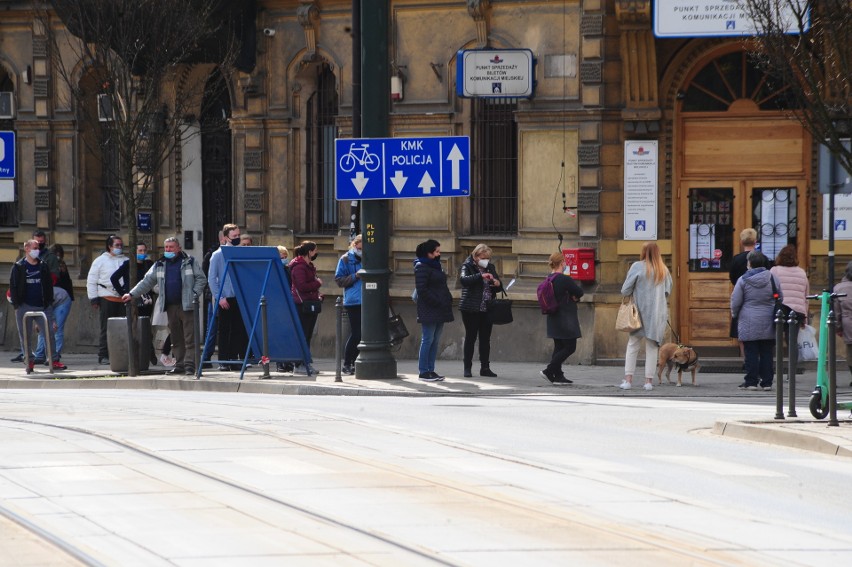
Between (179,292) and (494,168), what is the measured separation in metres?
5.17

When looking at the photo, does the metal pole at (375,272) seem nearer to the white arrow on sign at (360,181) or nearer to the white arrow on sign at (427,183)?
the white arrow on sign at (360,181)

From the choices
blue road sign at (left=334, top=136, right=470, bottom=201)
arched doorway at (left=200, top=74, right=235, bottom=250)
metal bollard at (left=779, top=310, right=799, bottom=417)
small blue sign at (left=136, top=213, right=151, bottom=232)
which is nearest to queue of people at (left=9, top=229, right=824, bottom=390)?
blue road sign at (left=334, top=136, right=470, bottom=201)

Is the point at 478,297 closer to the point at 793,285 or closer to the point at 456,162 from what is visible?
the point at 456,162

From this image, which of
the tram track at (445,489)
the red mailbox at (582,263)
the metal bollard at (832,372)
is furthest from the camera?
the red mailbox at (582,263)

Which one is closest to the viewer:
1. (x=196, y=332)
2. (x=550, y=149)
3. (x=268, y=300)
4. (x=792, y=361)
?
(x=792, y=361)

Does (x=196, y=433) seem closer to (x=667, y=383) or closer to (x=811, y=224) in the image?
(x=667, y=383)

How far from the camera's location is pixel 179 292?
20.6 meters

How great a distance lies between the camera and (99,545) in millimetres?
7918

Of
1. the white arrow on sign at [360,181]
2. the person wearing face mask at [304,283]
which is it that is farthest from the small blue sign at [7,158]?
the white arrow on sign at [360,181]

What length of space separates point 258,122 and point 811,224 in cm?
851

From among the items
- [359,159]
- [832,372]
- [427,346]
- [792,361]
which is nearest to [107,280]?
[359,159]

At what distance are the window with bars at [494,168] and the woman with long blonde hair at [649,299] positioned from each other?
440cm

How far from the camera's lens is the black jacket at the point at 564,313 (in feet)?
61.8

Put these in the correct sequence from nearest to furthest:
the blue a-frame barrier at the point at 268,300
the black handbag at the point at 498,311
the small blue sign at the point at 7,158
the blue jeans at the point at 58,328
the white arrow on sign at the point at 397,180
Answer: the white arrow on sign at the point at 397,180
the blue a-frame barrier at the point at 268,300
the black handbag at the point at 498,311
the blue jeans at the point at 58,328
the small blue sign at the point at 7,158
